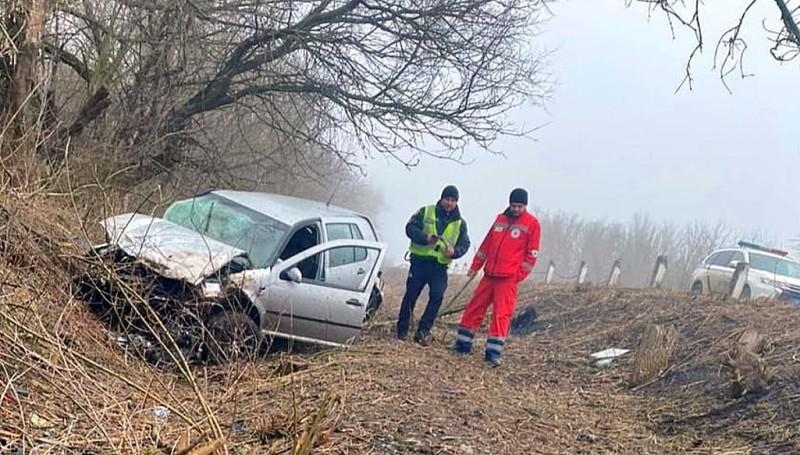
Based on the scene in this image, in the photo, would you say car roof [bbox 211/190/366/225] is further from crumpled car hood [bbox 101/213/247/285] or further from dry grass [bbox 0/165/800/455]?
→ dry grass [bbox 0/165/800/455]

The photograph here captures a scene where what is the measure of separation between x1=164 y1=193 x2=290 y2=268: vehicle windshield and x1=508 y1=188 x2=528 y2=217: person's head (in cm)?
236

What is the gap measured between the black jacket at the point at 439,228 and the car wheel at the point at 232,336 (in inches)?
88.5

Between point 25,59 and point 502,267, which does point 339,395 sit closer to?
point 502,267

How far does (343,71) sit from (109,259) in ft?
26.3

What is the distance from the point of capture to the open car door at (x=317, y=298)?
7457 millimetres

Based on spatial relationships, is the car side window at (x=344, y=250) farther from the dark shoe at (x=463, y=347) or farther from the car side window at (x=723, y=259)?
the car side window at (x=723, y=259)

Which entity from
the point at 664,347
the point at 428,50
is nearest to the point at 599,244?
the point at 428,50

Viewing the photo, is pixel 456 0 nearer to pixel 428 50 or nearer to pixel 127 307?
pixel 428 50

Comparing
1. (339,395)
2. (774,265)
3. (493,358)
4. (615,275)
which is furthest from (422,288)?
(774,265)

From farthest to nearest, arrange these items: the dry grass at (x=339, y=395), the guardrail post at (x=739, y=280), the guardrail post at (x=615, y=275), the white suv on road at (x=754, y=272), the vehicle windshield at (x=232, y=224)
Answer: the guardrail post at (x=615, y=275) → the white suv on road at (x=754, y=272) → the guardrail post at (x=739, y=280) → the vehicle windshield at (x=232, y=224) → the dry grass at (x=339, y=395)

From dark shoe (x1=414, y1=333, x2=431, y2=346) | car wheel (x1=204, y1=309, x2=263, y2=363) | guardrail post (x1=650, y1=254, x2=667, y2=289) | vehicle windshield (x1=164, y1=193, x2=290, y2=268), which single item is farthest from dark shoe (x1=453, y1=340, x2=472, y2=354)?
guardrail post (x1=650, y1=254, x2=667, y2=289)

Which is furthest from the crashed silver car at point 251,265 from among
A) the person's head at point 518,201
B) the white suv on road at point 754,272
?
the white suv on road at point 754,272

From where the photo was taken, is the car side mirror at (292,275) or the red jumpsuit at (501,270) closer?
the car side mirror at (292,275)

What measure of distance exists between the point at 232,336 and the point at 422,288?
2.72 m
